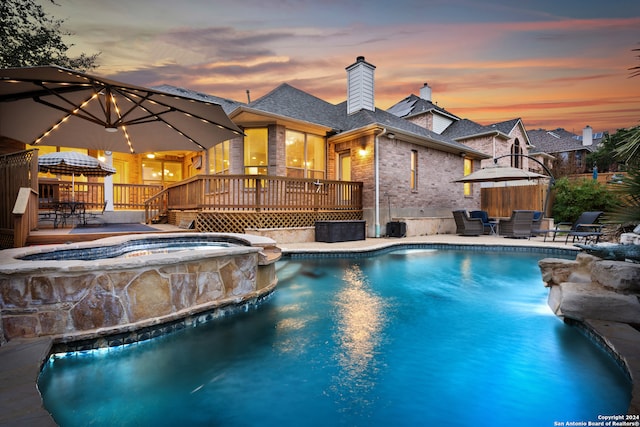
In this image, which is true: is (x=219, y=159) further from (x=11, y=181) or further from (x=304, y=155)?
(x=11, y=181)

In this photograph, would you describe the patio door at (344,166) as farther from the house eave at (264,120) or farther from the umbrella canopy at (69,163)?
the umbrella canopy at (69,163)

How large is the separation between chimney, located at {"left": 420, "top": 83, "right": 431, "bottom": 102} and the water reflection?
21035mm

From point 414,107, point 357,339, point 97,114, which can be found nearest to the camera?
point 357,339

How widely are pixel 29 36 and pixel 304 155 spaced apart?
10.9 metres

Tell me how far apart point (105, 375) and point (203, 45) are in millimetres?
15124

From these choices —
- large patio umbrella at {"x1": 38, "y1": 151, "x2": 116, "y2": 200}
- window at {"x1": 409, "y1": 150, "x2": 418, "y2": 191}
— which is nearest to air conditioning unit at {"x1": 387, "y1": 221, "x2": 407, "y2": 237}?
window at {"x1": 409, "y1": 150, "x2": 418, "y2": 191}

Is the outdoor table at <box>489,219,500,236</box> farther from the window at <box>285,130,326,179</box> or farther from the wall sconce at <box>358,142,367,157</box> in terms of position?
the window at <box>285,130,326,179</box>

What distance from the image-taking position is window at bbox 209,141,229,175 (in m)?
11.7

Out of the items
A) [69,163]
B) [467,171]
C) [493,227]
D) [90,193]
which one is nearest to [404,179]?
[493,227]

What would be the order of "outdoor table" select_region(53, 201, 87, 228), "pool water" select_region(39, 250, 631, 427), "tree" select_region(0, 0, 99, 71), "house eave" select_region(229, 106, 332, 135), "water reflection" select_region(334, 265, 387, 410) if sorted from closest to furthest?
"pool water" select_region(39, 250, 631, 427), "water reflection" select_region(334, 265, 387, 410), "outdoor table" select_region(53, 201, 87, 228), "house eave" select_region(229, 106, 332, 135), "tree" select_region(0, 0, 99, 71)

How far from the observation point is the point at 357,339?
10.7 feet

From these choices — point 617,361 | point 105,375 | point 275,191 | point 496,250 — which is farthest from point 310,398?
point 496,250

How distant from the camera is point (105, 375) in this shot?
250 cm

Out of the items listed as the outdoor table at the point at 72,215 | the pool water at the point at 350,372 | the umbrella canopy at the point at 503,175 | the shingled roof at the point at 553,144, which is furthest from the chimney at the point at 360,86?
the shingled roof at the point at 553,144
